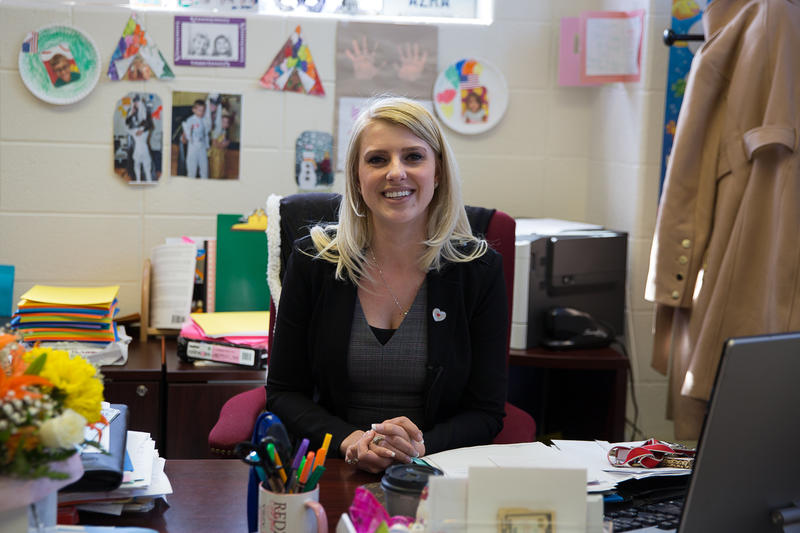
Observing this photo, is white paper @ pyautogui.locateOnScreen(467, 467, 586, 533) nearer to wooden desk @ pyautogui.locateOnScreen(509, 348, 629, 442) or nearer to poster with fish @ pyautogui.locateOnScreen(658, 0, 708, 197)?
wooden desk @ pyautogui.locateOnScreen(509, 348, 629, 442)

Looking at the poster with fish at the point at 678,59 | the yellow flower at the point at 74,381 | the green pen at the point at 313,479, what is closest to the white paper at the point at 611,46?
the poster with fish at the point at 678,59

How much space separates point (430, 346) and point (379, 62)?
1402mm

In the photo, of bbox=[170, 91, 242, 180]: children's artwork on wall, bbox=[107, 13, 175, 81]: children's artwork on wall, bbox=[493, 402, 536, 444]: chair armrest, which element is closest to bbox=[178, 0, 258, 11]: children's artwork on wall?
bbox=[107, 13, 175, 81]: children's artwork on wall

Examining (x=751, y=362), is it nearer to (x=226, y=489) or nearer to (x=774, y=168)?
(x=226, y=489)

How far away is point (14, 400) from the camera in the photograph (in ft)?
3.13

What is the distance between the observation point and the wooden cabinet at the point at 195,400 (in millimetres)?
2418

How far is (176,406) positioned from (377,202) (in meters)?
0.94

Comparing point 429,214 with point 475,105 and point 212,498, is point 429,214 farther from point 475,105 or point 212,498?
point 475,105

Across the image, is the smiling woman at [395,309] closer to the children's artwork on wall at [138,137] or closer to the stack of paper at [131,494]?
the stack of paper at [131,494]

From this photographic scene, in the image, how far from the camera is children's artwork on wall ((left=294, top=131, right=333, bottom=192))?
297 cm

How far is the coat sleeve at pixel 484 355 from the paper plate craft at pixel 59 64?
157 centimetres

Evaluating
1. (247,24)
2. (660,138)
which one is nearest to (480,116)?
(660,138)

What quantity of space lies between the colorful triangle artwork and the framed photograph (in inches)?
4.3

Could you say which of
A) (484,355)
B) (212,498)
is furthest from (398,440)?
Answer: (484,355)
